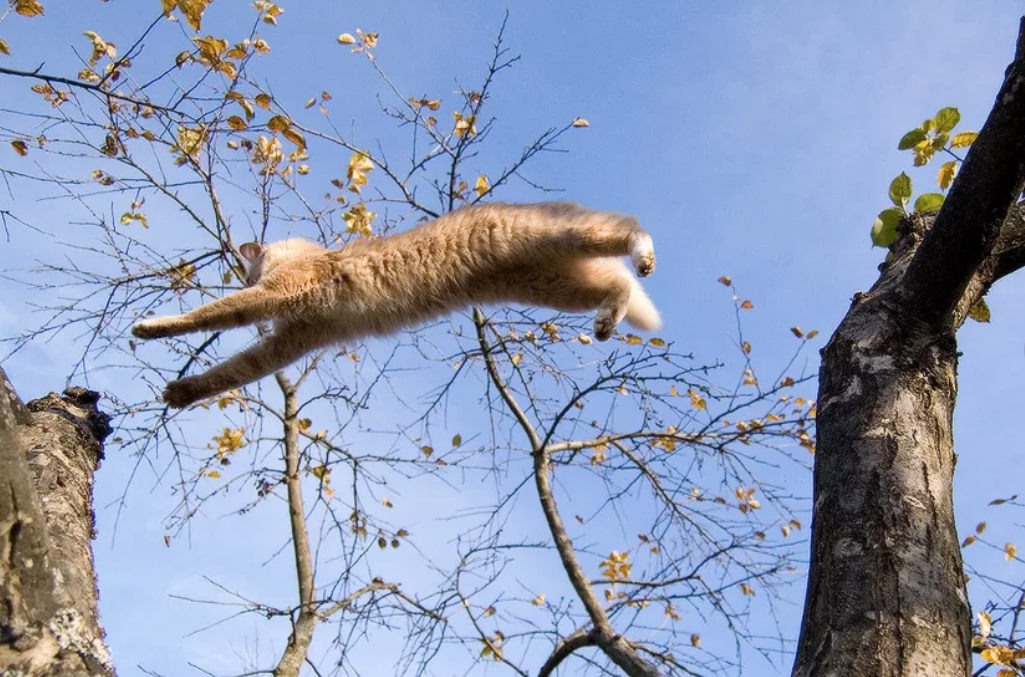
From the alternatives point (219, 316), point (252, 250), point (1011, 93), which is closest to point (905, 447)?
point (1011, 93)

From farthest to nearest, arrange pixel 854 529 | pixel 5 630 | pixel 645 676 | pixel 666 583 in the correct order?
pixel 666 583 < pixel 645 676 < pixel 854 529 < pixel 5 630

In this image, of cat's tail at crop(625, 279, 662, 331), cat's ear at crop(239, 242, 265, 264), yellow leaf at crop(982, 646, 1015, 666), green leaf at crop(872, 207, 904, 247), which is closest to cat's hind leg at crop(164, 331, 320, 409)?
cat's ear at crop(239, 242, 265, 264)

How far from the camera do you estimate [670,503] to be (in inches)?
237

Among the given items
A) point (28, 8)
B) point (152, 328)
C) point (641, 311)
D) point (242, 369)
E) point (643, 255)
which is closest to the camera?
point (28, 8)

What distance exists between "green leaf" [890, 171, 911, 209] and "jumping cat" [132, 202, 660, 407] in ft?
5.84

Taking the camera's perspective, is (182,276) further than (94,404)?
Yes

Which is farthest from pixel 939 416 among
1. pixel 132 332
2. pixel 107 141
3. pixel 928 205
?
pixel 107 141

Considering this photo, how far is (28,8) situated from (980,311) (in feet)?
13.6

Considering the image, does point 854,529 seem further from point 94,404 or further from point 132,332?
point 132,332

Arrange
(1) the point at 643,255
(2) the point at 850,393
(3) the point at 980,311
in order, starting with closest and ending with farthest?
(2) the point at 850,393 < (3) the point at 980,311 < (1) the point at 643,255

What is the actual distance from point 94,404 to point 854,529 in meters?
2.75

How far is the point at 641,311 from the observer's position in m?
5.57

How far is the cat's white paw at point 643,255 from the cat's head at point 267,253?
2.20 m

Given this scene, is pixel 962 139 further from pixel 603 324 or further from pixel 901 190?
pixel 603 324
